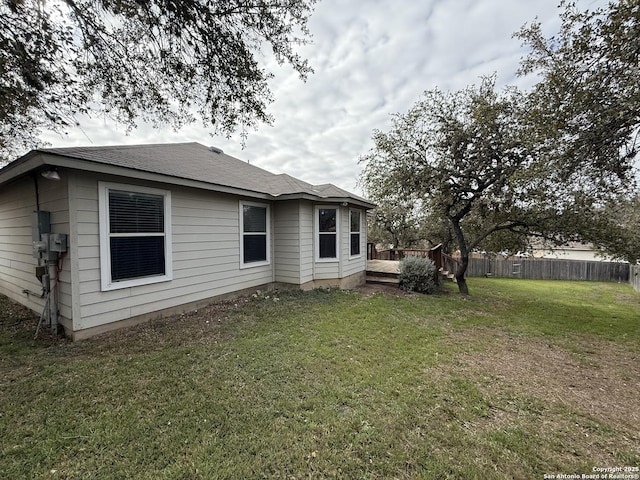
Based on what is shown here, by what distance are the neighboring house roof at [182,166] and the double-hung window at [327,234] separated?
0.53m

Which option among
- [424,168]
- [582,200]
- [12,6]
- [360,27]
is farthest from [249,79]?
[582,200]

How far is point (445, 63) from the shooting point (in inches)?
252

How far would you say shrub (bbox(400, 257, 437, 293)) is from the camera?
8320 mm

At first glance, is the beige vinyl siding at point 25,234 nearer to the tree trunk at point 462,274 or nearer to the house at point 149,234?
the house at point 149,234

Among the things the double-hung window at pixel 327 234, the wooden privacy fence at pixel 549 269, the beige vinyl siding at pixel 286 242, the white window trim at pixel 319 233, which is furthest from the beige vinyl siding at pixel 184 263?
the wooden privacy fence at pixel 549 269

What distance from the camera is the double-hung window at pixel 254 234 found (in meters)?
6.84

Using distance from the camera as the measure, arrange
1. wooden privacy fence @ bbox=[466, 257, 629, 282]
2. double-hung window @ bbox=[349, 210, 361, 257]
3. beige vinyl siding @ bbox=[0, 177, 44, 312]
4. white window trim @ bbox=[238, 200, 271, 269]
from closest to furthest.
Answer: beige vinyl siding @ bbox=[0, 177, 44, 312] < white window trim @ bbox=[238, 200, 271, 269] < double-hung window @ bbox=[349, 210, 361, 257] < wooden privacy fence @ bbox=[466, 257, 629, 282]

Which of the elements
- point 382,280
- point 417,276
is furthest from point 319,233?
point 417,276

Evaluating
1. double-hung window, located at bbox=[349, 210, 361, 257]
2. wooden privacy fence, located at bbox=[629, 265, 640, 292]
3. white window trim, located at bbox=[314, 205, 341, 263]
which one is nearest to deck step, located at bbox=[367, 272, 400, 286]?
double-hung window, located at bbox=[349, 210, 361, 257]

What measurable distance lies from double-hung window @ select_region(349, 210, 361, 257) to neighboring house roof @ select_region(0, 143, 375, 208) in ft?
1.67

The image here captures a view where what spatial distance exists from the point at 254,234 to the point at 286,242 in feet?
3.04

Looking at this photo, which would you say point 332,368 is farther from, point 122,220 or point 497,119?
point 497,119

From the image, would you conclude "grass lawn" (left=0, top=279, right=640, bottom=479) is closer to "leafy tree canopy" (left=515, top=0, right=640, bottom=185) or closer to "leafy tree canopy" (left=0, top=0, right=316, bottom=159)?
"leafy tree canopy" (left=515, top=0, right=640, bottom=185)

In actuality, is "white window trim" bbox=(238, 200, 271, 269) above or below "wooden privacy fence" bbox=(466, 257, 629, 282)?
above
